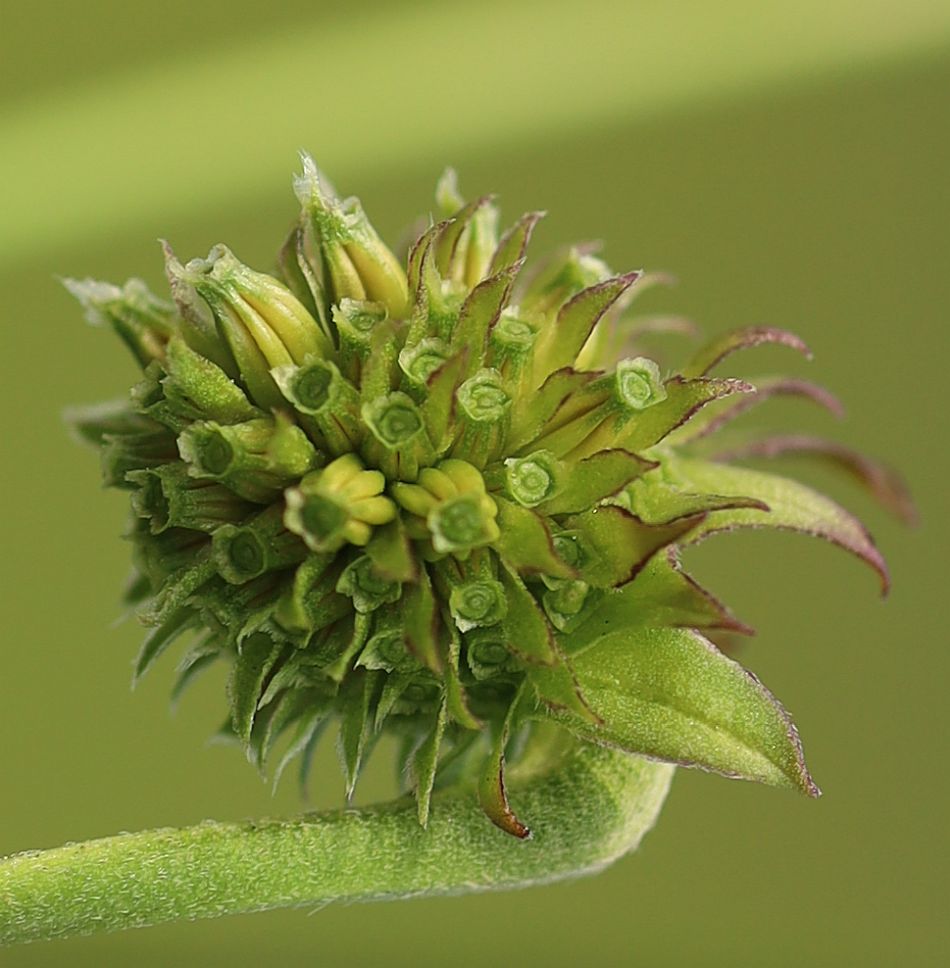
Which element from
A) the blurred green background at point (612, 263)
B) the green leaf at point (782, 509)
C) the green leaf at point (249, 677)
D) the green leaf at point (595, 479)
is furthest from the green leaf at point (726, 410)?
the blurred green background at point (612, 263)

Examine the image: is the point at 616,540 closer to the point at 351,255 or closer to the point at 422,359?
the point at 422,359

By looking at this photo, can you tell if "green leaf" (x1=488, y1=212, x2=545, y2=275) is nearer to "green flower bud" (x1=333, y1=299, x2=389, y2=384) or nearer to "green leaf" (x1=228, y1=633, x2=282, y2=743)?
"green flower bud" (x1=333, y1=299, x2=389, y2=384)

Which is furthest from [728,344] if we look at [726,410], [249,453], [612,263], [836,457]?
[612,263]

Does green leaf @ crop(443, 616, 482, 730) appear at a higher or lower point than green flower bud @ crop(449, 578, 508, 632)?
lower

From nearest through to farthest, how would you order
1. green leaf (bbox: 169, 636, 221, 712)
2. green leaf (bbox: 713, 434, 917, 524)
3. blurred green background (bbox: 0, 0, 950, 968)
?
green leaf (bbox: 169, 636, 221, 712) → green leaf (bbox: 713, 434, 917, 524) → blurred green background (bbox: 0, 0, 950, 968)

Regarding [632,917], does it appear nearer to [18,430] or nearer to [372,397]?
[18,430]

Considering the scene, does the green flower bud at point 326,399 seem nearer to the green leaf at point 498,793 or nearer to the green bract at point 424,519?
the green bract at point 424,519

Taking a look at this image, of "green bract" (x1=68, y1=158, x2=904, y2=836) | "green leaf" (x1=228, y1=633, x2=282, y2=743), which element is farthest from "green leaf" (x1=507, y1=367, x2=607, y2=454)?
"green leaf" (x1=228, y1=633, x2=282, y2=743)

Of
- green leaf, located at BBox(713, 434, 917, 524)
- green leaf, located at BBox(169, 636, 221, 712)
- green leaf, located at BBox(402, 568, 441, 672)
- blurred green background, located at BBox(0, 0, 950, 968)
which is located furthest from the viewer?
blurred green background, located at BBox(0, 0, 950, 968)
